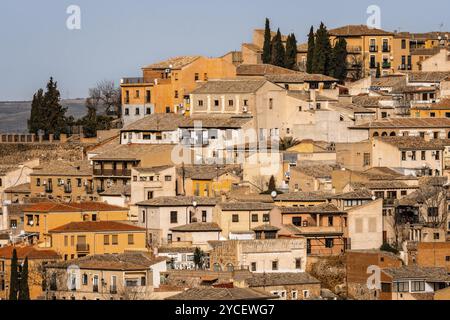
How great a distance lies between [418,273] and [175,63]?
1782 centimetres

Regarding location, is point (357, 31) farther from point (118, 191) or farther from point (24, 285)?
point (24, 285)

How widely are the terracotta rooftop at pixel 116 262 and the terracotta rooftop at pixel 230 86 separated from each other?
1089cm

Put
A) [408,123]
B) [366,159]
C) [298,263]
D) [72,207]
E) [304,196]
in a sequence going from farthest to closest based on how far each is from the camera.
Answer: [408,123] → [366,159] → [72,207] → [304,196] → [298,263]

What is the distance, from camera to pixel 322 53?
41250 millimetres

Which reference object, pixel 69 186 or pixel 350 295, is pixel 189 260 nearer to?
pixel 350 295

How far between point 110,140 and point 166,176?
7.52m

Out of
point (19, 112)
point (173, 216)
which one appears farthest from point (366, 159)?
point (19, 112)

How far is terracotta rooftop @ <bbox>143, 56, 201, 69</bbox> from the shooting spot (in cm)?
3962

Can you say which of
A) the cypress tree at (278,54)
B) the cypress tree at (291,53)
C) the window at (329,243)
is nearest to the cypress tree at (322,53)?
the cypress tree at (291,53)

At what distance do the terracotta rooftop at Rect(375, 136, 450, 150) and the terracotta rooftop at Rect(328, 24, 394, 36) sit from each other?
1329 cm

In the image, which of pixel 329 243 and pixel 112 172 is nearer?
pixel 329 243

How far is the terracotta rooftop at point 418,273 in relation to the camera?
76.7 ft

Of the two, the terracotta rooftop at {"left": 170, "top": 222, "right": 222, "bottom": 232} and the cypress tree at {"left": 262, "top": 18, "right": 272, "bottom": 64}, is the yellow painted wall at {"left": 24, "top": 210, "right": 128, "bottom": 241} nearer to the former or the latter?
the terracotta rooftop at {"left": 170, "top": 222, "right": 222, "bottom": 232}

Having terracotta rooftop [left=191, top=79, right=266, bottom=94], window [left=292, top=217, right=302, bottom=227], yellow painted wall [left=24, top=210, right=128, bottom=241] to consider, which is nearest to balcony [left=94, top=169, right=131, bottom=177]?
yellow painted wall [left=24, top=210, right=128, bottom=241]
